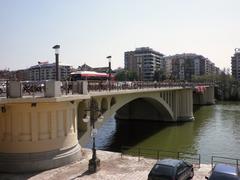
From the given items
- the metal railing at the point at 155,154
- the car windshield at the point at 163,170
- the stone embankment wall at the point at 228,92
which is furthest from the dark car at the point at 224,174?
the stone embankment wall at the point at 228,92

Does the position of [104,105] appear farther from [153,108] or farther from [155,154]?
[153,108]

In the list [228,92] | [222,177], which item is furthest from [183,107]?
[228,92]

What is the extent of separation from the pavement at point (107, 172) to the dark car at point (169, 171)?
1696 millimetres

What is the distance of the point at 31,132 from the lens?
19.8m

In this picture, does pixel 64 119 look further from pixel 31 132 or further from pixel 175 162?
pixel 175 162

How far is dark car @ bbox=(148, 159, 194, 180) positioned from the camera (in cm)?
1602

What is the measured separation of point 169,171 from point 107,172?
15.1 feet

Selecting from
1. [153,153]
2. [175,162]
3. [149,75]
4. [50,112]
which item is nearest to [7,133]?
[50,112]

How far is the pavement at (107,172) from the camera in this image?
1842 cm

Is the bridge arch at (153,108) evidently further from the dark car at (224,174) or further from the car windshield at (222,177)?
the car windshield at (222,177)

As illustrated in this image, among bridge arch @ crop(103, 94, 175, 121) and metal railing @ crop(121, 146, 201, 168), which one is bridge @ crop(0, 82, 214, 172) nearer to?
metal railing @ crop(121, 146, 201, 168)

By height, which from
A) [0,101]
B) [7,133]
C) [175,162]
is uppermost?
[0,101]

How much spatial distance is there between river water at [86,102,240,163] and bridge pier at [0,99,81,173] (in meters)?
16.0

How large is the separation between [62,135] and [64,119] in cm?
103
